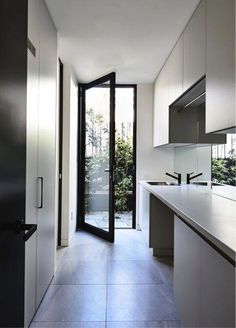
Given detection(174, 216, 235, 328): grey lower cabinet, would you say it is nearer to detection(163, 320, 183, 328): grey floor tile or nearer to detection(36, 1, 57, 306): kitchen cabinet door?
detection(163, 320, 183, 328): grey floor tile

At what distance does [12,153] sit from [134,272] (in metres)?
2.41

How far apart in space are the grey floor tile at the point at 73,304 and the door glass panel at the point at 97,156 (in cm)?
174

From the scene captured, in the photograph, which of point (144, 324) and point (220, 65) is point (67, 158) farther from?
point (220, 65)

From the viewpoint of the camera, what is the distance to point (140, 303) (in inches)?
96.5

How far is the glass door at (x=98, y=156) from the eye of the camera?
4281 mm

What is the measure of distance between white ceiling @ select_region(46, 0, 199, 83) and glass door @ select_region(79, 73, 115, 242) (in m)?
0.49

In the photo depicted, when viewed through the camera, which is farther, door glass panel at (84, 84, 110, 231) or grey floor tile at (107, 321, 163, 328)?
door glass panel at (84, 84, 110, 231)

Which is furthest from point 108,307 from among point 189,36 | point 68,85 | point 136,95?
point 136,95

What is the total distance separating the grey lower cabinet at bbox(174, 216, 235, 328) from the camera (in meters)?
1.20

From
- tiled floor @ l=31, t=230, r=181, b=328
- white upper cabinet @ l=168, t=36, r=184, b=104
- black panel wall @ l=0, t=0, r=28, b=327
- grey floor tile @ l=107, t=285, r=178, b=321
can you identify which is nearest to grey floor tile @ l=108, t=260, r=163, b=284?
tiled floor @ l=31, t=230, r=181, b=328

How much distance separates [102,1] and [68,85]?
5.92 ft

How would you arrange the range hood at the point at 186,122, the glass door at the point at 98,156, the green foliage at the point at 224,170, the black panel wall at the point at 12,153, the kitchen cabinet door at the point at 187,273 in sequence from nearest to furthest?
the black panel wall at the point at 12,153 → the kitchen cabinet door at the point at 187,273 → the green foliage at the point at 224,170 → the range hood at the point at 186,122 → the glass door at the point at 98,156

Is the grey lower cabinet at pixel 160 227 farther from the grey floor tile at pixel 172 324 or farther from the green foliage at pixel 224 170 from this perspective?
the grey floor tile at pixel 172 324

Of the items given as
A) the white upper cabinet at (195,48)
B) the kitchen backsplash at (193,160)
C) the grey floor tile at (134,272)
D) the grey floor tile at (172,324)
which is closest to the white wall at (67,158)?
the grey floor tile at (134,272)
